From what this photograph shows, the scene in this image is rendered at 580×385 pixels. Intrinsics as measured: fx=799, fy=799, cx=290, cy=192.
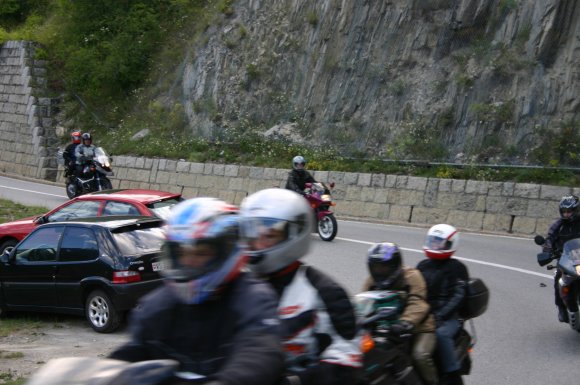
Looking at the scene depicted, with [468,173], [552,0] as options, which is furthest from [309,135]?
[552,0]

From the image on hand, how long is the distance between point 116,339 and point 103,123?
25019 mm

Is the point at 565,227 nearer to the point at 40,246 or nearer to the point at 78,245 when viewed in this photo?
the point at 78,245

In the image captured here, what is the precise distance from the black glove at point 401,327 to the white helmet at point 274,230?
1431mm

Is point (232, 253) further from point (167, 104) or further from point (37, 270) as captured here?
point (167, 104)

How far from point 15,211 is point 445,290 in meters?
16.4

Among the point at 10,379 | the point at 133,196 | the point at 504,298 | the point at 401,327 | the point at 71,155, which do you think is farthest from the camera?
the point at 71,155

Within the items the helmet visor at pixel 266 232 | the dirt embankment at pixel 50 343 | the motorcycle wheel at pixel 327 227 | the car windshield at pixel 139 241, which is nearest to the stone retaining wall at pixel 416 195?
the motorcycle wheel at pixel 327 227

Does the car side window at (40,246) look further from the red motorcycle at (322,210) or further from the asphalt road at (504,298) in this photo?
the red motorcycle at (322,210)

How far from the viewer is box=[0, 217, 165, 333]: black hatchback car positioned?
1047 centimetres

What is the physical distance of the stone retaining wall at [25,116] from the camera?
111 ft

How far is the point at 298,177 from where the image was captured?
1756 centimetres

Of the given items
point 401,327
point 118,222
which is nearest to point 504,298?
point 118,222

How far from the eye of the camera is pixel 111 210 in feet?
44.4

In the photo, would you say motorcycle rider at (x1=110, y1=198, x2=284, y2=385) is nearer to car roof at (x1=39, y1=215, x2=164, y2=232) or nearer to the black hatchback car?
the black hatchback car
